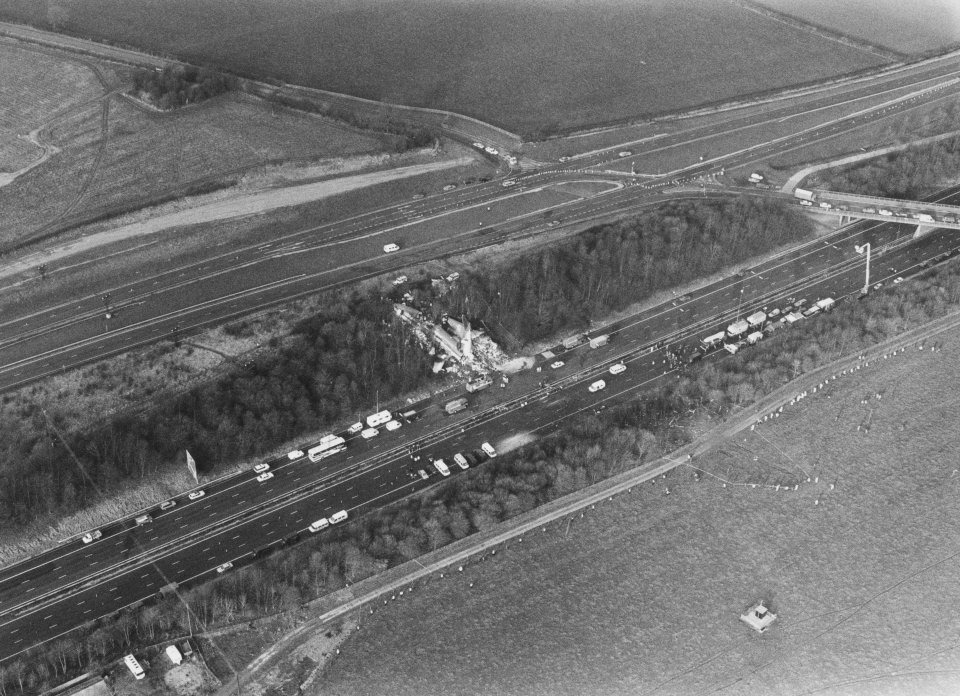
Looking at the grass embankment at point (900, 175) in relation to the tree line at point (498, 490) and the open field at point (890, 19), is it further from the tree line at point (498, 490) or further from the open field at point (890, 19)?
the open field at point (890, 19)

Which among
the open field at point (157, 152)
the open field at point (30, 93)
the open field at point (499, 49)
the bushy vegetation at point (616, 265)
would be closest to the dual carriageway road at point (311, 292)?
the bushy vegetation at point (616, 265)

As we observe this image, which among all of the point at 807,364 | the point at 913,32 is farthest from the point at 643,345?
the point at 913,32

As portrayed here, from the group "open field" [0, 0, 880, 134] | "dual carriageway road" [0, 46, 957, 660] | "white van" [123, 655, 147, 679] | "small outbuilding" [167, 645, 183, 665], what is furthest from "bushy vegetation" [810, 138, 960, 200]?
"white van" [123, 655, 147, 679]

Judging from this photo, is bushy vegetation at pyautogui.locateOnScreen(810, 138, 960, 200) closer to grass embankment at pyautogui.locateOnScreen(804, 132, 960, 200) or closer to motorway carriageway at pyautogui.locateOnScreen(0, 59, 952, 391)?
grass embankment at pyautogui.locateOnScreen(804, 132, 960, 200)

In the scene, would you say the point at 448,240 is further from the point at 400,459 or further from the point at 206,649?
the point at 206,649

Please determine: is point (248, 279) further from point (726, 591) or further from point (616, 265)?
point (726, 591)

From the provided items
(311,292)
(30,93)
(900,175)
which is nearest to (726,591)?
(311,292)
